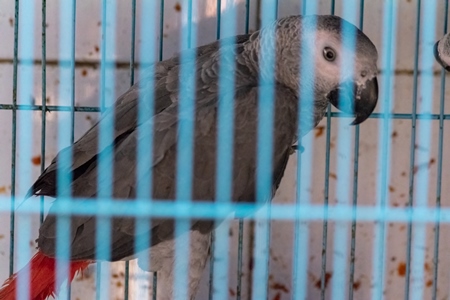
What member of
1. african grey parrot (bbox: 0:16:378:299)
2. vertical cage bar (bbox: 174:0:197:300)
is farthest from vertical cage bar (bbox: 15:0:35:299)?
vertical cage bar (bbox: 174:0:197:300)

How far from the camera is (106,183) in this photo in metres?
0.92

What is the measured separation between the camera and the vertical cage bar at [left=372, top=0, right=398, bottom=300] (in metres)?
1.21

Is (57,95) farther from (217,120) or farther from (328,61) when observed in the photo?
(328,61)

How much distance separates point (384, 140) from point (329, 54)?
17.2 inches

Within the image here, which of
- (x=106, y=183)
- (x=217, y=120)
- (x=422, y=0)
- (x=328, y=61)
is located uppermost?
(x=422, y=0)

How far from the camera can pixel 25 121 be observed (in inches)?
48.4

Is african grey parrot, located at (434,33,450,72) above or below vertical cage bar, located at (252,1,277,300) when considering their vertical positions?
above

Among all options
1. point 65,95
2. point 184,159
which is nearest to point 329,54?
point 184,159

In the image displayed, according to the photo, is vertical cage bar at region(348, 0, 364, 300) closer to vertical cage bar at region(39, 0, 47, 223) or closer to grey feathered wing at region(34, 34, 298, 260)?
grey feathered wing at region(34, 34, 298, 260)

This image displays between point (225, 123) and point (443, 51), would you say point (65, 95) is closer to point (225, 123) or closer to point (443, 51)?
point (225, 123)

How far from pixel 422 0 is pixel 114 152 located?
0.79m

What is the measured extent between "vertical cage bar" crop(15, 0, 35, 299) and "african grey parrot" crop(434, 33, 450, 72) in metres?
0.91

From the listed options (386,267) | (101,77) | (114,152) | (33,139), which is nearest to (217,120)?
(114,152)

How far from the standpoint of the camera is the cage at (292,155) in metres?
1.20
